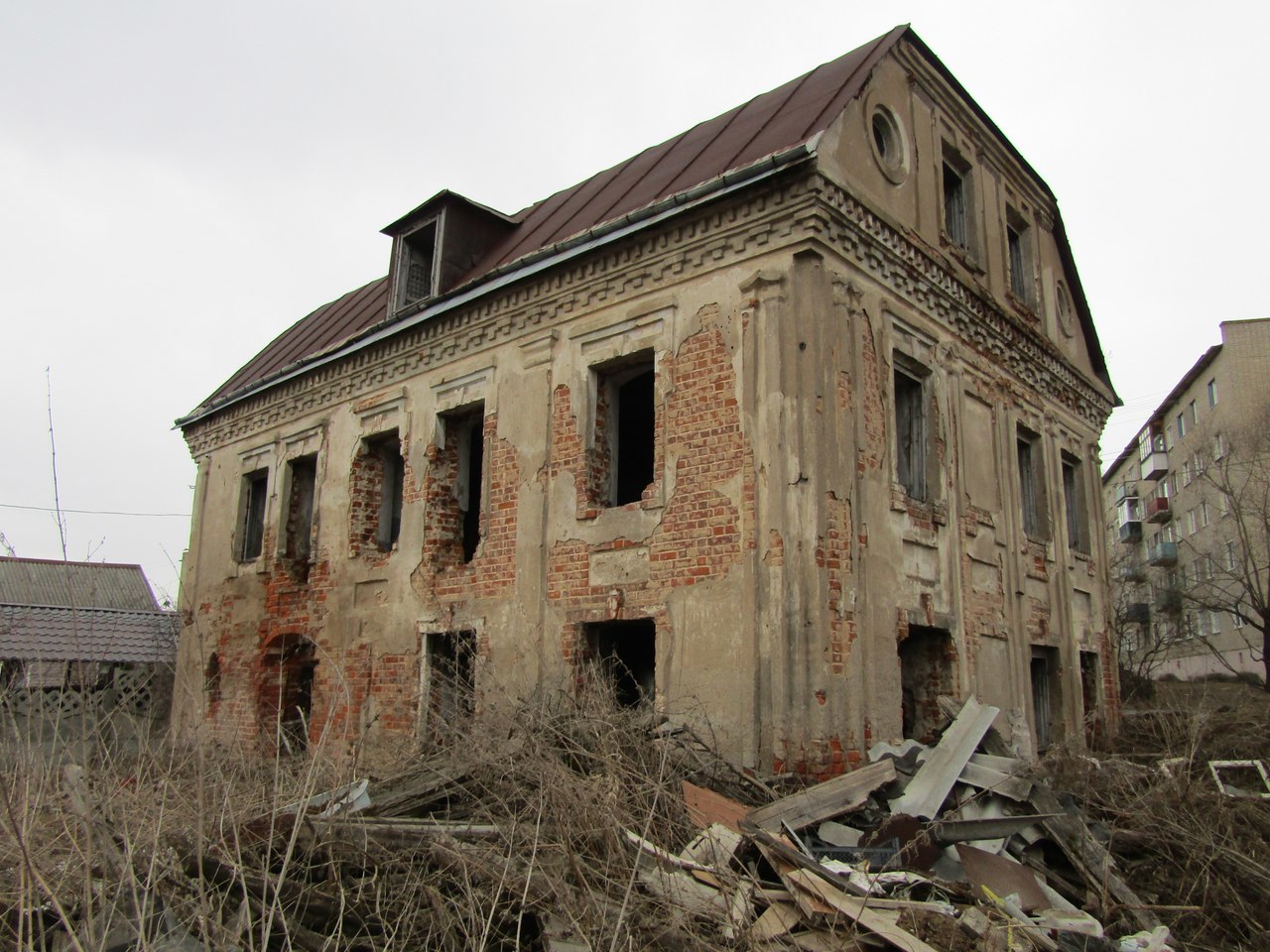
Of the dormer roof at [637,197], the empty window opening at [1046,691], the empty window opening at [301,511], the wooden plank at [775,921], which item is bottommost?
the wooden plank at [775,921]

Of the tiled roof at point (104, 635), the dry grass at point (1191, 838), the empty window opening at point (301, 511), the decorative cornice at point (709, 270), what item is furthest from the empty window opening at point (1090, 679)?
the tiled roof at point (104, 635)

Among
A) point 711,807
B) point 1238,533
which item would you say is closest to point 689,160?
point 711,807

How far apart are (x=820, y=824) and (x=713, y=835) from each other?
5.19 feet

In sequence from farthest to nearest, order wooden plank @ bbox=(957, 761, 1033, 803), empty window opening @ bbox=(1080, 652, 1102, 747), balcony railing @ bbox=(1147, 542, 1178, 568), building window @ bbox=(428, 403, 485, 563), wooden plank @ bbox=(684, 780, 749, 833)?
balcony railing @ bbox=(1147, 542, 1178, 568)
empty window opening @ bbox=(1080, 652, 1102, 747)
building window @ bbox=(428, 403, 485, 563)
wooden plank @ bbox=(957, 761, 1033, 803)
wooden plank @ bbox=(684, 780, 749, 833)

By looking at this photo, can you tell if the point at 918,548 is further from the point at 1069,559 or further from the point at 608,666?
the point at 1069,559

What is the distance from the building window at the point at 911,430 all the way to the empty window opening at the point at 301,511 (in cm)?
810

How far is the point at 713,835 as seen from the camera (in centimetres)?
498

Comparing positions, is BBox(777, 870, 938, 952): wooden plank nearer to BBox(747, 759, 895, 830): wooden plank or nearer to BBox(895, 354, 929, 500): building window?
BBox(747, 759, 895, 830): wooden plank

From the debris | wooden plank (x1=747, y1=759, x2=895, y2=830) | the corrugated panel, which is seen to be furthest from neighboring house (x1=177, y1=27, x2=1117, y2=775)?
the corrugated panel

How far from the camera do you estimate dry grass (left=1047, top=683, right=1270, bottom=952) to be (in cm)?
516

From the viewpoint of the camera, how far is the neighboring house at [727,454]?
8.03m

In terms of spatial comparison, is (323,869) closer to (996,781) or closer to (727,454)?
(996,781)

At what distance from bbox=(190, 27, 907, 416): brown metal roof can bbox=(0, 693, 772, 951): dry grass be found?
6.06m

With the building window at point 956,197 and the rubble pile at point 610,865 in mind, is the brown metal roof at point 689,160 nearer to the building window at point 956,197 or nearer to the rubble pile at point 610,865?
the building window at point 956,197
